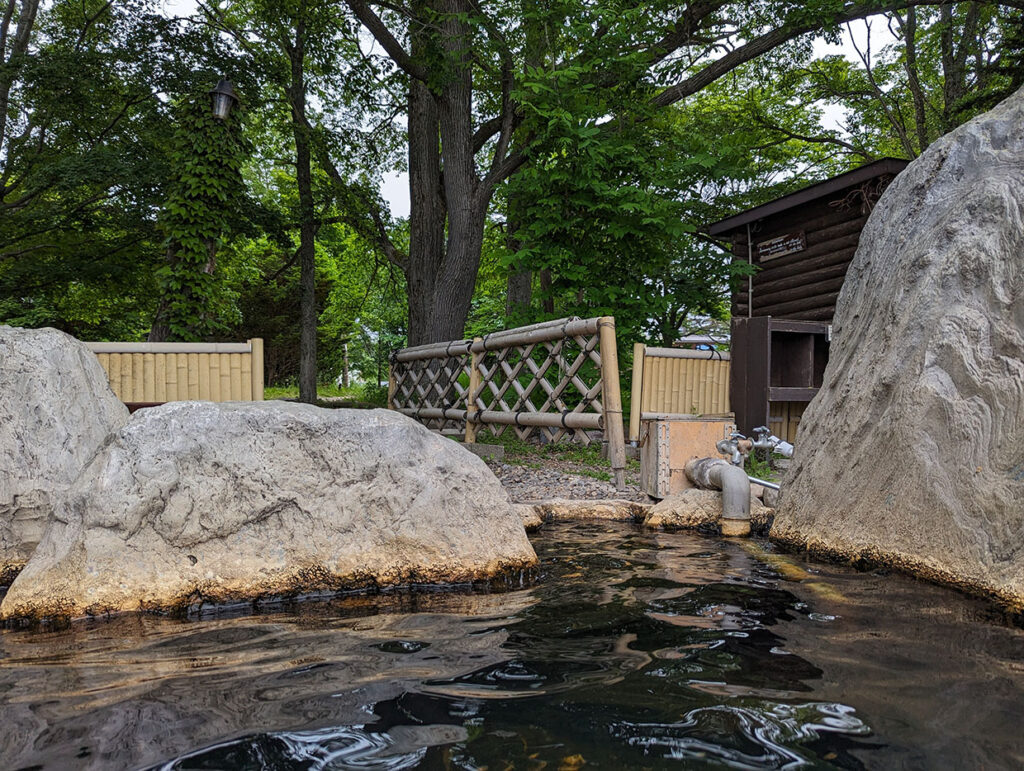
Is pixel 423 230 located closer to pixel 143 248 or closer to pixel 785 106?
pixel 143 248

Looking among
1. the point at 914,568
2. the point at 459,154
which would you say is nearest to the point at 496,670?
the point at 914,568


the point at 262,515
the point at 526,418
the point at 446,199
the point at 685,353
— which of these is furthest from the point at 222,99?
the point at 262,515

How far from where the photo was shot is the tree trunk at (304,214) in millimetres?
14016

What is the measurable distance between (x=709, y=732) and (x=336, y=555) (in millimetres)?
2078

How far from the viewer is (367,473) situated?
3.58m

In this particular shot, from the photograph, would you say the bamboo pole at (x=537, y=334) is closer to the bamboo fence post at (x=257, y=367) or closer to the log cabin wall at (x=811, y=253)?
the bamboo fence post at (x=257, y=367)

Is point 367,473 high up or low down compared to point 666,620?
up

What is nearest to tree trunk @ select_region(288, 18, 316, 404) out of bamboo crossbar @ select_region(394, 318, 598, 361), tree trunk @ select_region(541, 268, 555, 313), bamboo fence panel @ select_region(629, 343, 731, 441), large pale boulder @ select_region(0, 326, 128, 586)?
tree trunk @ select_region(541, 268, 555, 313)

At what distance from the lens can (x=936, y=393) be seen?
336 cm

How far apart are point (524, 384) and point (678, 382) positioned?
248 cm

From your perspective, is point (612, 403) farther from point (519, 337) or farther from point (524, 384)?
point (524, 384)

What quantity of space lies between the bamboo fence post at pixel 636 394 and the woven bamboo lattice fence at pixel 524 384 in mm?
355

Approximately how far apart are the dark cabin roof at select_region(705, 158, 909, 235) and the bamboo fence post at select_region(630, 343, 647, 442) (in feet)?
14.8

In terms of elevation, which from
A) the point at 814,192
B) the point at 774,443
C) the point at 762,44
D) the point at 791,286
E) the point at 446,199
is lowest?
the point at 774,443
